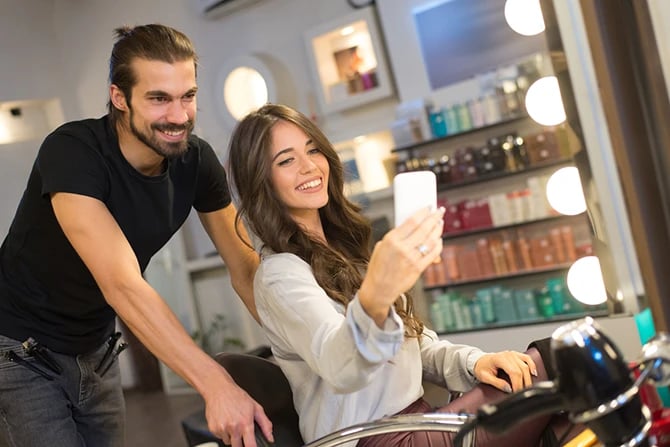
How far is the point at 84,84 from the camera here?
2312mm

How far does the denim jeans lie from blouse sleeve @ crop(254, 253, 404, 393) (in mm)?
583

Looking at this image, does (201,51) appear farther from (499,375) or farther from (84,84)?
(499,375)

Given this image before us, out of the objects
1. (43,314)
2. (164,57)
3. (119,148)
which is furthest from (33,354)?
(164,57)

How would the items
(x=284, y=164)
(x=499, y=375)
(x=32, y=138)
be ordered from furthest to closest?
(x=32, y=138)
(x=284, y=164)
(x=499, y=375)

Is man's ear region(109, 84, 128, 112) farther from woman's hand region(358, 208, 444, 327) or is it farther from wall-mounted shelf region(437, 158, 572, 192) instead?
wall-mounted shelf region(437, 158, 572, 192)

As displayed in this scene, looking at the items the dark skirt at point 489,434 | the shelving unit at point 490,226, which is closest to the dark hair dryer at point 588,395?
the dark skirt at point 489,434

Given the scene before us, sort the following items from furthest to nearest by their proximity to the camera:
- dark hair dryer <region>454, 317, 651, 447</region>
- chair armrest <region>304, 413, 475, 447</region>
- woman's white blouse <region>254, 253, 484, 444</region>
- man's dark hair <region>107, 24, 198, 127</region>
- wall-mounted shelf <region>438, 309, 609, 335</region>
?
man's dark hair <region>107, 24, 198, 127</region>
wall-mounted shelf <region>438, 309, 609, 335</region>
woman's white blouse <region>254, 253, 484, 444</region>
chair armrest <region>304, 413, 475, 447</region>
dark hair dryer <region>454, 317, 651, 447</region>

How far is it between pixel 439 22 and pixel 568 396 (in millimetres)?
4002

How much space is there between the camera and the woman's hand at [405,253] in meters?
0.78

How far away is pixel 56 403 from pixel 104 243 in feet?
1.51

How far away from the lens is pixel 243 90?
5.14m

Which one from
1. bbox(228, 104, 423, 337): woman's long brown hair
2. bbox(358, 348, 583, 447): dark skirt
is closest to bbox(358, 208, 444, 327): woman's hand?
bbox(358, 348, 583, 447): dark skirt

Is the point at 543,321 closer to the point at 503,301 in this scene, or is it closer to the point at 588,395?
the point at 503,301

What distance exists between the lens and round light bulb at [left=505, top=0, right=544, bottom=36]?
7.95ft
